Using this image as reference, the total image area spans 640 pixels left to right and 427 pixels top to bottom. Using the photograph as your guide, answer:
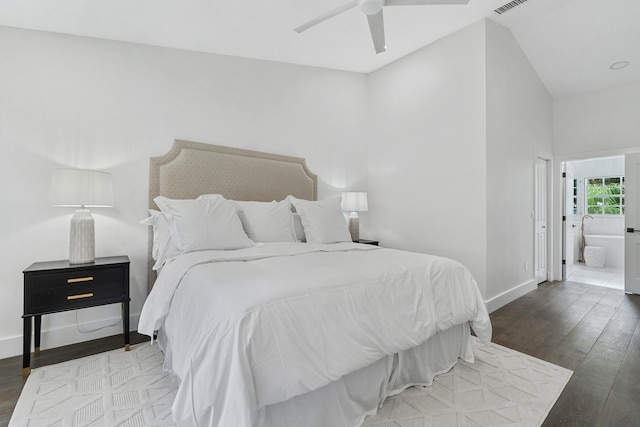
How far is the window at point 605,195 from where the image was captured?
6.84 meters

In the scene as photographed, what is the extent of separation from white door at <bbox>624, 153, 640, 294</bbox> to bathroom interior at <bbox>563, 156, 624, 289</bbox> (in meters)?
1.33

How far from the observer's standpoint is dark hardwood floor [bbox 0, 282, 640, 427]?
1.78 meters

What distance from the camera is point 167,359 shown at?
2068 millimetres

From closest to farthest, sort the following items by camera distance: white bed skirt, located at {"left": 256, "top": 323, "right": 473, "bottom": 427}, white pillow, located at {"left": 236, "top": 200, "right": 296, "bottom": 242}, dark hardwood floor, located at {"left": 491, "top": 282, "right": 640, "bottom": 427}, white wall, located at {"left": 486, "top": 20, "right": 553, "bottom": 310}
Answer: white bed skirt, located at {"left": 256, "top": 323, "right": 473, "bottom": 427}
dark hardwood floor, located at {"left": 491, "top": 282, "right": 640, "bottom": 427}
white pillow, located at {"left": 236, "top": 200, "right": 296, "bottom": 242}
white wall, located at {"left": 486, "top": 20, "right": 553, "bottom": 310}

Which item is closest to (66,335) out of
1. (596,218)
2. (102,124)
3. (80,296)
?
(80,296)

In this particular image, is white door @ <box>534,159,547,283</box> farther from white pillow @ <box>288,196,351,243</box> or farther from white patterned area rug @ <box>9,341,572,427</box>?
white pillow @ <box>288,196,351,243</box>

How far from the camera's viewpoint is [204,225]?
2521 millimetres

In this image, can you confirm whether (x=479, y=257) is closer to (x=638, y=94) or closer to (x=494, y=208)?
(x=494, y=208)

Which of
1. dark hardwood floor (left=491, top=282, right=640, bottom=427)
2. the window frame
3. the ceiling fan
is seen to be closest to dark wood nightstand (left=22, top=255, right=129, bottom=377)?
the ceiling fan

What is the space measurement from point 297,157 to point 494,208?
8.08 feet

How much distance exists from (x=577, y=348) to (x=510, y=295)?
121cm

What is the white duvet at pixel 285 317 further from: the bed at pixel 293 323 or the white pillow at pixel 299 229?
the white pillow at pixel 299 229

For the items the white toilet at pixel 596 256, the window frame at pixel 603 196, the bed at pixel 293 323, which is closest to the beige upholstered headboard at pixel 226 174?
the bed at pixel 293 323

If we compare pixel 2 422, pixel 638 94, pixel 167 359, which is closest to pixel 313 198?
pixel 167 359
